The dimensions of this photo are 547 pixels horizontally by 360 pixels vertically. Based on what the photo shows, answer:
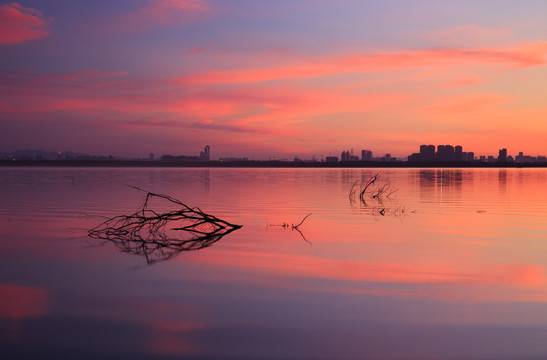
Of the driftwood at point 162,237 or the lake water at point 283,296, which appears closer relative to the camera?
the lake water at point 283,296

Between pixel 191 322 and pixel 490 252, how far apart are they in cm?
1028

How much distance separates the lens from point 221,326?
25.9 ft

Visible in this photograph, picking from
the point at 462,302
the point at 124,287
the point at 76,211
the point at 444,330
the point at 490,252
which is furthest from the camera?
the point at 76,211

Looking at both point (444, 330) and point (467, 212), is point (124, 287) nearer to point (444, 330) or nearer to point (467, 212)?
point (444, 330)

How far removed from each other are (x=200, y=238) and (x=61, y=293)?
7796 millimetres

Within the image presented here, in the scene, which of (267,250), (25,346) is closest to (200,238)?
(267,250)

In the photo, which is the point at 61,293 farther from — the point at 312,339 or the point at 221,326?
the point at 312,339

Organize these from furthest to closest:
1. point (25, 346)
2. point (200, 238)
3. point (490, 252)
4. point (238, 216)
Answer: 1. point (238, 216)
2. point (200, 238)
3. point (490, 252)
4. point (25, 346)

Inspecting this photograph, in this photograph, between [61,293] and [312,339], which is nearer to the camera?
[312,339]

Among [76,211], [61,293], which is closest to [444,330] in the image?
[61,293]

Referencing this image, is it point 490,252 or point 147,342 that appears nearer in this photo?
point 147,342

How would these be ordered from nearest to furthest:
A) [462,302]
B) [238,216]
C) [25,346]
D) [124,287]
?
[25,346]
[462,302]
[124,287]
[238,216]

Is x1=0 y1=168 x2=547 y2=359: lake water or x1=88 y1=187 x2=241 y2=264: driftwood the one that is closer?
x1=0 y1=168 x2=547 y2=359: lake water

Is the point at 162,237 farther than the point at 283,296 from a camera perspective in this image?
Yes
